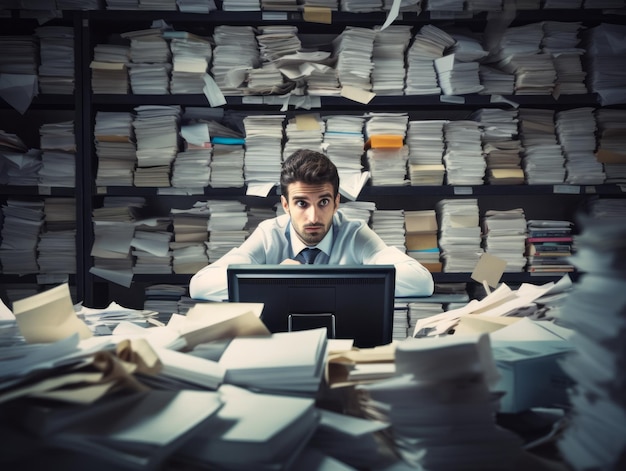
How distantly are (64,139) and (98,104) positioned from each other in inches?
10.6

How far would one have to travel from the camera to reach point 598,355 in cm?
53

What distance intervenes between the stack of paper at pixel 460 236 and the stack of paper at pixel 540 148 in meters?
0.38

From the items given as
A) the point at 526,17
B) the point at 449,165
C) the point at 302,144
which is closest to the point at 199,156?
the point at 302,144

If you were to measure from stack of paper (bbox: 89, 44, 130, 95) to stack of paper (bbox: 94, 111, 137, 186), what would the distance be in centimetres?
13

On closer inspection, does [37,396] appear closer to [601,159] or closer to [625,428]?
[625,428]

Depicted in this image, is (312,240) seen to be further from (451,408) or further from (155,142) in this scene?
(451,408)

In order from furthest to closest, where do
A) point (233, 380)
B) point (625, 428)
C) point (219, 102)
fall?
1. point (219, 102)
2. point (233, 380)
3. point (625, 428)

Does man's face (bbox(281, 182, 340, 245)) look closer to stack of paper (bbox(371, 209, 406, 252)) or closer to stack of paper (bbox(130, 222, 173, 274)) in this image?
stack of paper (bbox(371, 209, 406, 252))

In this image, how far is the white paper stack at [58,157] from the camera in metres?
2.59

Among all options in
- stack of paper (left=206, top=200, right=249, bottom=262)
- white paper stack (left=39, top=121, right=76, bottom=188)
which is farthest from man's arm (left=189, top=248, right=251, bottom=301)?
white paper stack (left=39, top=121, right=76, bottom=188)

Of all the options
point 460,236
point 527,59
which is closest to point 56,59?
point 460,236

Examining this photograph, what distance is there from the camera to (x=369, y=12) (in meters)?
2.58

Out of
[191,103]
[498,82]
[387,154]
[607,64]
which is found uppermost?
[607,64]

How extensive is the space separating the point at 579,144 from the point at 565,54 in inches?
19.6
